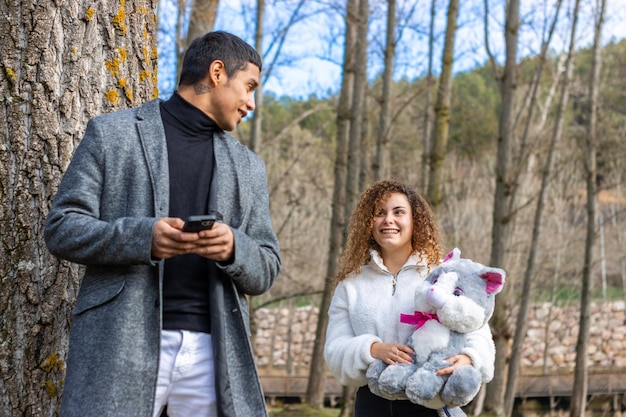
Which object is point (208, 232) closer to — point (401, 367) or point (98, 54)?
point (401, 367)

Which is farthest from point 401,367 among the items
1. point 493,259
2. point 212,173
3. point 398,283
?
point 493,259

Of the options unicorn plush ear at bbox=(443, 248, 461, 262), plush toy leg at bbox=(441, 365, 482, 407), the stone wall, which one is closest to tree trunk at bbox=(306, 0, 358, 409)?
the stone wall

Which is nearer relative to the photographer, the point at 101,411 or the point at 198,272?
the point at 101,411

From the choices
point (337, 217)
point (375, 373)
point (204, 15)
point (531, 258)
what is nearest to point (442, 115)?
point (337, 217)

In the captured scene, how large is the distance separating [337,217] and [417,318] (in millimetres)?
8889

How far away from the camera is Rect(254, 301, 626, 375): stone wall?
19891mm

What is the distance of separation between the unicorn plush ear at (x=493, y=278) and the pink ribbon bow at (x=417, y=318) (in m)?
0.22

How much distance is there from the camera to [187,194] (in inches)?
95.9

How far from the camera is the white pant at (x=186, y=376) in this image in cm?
231

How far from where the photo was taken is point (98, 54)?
3.07 metres

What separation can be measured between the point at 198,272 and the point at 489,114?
21.0 meters

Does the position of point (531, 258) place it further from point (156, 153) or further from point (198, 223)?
point (198, 223)

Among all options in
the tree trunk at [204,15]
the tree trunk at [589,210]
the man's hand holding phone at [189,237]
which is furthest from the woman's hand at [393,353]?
the tree trunk at [589,210]

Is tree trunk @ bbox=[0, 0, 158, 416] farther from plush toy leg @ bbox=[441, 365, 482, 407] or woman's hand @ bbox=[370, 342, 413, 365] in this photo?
plush toy leg @ bbox=[441, 365, 482, 407]
